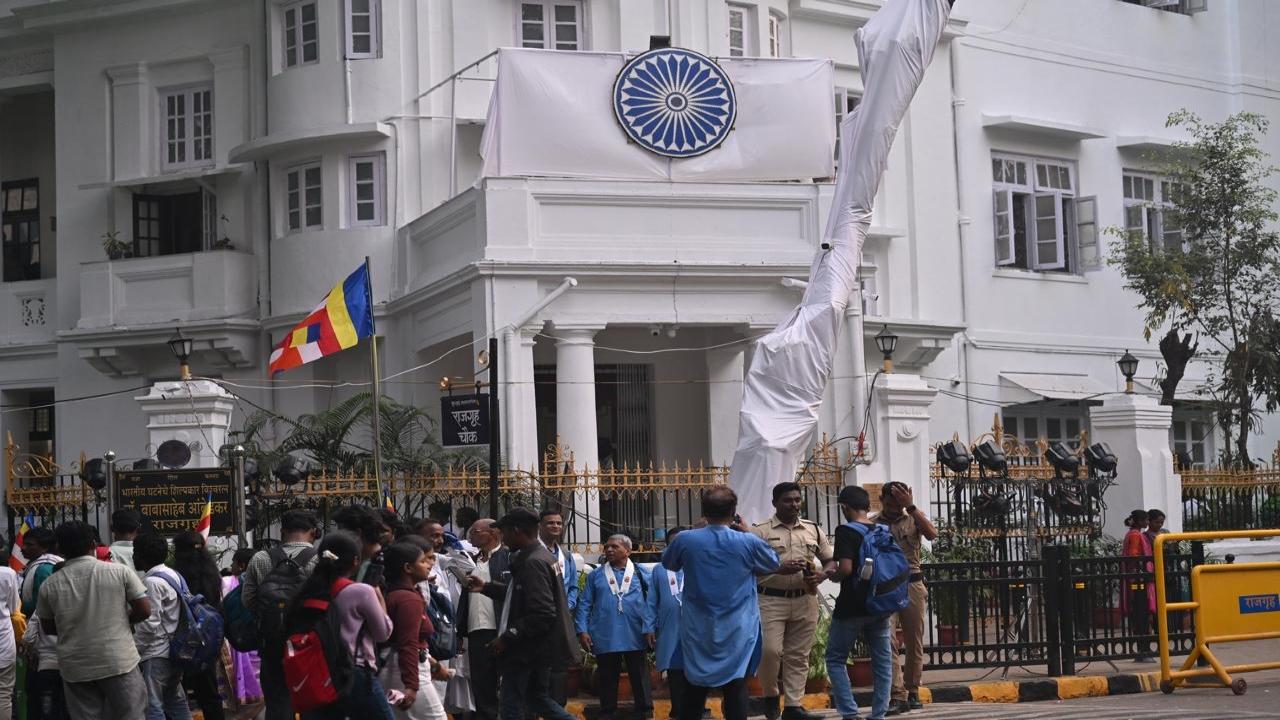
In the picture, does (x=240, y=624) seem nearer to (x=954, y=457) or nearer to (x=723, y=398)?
(x=954, y=457)

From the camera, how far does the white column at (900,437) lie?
796 inches

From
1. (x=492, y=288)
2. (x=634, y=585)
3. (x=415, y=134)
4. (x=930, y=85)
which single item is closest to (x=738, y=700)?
(x=634, y=585)

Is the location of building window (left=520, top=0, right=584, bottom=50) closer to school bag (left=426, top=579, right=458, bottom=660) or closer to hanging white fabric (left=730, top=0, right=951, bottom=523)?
hanging white fabric (left=730, top=0, right=951, bottom=523)

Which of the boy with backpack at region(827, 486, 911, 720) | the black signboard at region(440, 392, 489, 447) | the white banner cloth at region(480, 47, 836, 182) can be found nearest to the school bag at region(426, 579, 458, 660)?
the boy with backpack at region(827, 486, 911, 720)

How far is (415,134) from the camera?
25.4 m

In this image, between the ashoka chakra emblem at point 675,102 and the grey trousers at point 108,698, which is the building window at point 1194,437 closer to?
the ashoka chakra emblem at point 675,102

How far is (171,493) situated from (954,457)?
7.96 meters

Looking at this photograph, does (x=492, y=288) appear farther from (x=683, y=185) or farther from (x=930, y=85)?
(x=930, y=85)

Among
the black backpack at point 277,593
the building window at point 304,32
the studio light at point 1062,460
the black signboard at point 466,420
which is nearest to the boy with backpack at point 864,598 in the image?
the black backpack at point 277,593

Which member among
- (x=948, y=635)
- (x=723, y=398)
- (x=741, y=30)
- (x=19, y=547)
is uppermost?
(x=741, y=30)

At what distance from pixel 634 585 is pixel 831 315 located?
4.19m

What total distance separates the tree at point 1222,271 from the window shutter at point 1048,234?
1046 mm

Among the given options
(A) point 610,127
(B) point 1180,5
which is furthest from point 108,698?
(B) point 1180,5

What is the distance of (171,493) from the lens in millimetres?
16906
